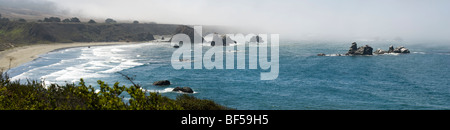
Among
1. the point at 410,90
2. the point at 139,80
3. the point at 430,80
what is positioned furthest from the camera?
the point at 430,80

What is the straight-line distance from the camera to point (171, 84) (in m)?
73.8

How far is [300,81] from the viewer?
81.9m

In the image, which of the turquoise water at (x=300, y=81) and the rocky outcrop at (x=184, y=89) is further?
the rocky outcrop at (x=184, y=89)

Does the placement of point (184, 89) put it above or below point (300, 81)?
above

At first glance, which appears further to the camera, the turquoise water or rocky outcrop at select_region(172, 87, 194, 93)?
rocky outcrop at select_region(172, 87, 194, 93)

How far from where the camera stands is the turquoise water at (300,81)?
60656 millimetres

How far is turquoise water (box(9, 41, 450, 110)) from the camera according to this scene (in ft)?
199

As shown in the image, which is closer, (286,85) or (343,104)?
(343,104)

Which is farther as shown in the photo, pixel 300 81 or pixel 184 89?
pixel 300 81
